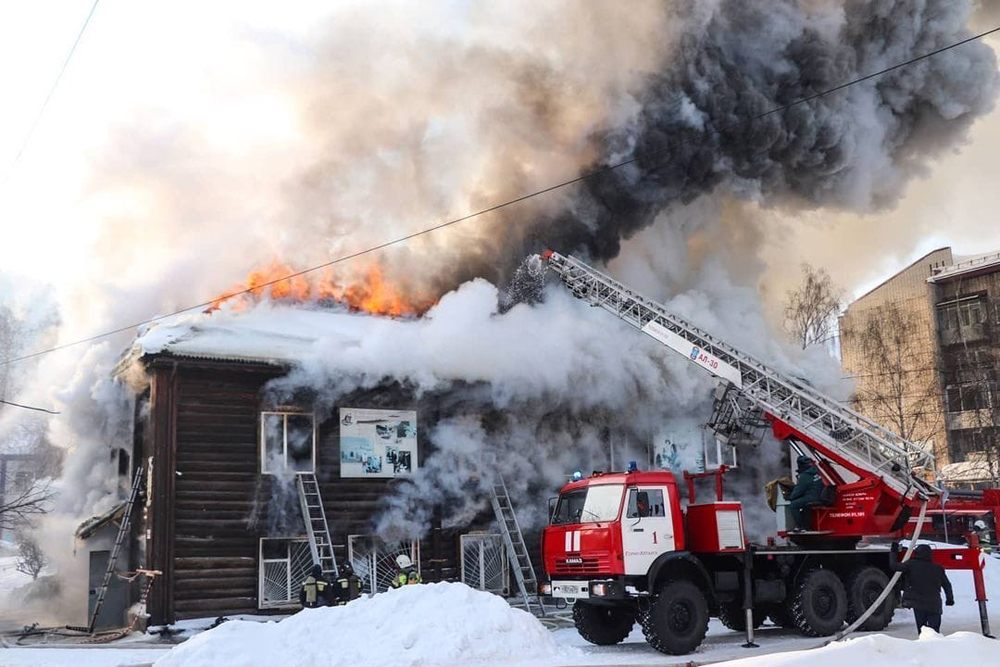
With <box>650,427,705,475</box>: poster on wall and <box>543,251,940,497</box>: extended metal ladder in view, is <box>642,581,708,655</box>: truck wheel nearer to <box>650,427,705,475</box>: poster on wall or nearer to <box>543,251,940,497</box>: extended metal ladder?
<box>543,251,940,497</box>: extended metal ladder

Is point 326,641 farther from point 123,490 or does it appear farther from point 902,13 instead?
point 902,13

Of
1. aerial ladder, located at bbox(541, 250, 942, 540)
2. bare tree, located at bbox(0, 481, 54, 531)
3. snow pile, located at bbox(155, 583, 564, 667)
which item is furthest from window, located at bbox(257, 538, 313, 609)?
aerial ladder, located at bbox(541, 250, 942, 540)

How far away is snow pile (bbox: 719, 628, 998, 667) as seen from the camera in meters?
7.15

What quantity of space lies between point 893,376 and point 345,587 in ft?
94.8

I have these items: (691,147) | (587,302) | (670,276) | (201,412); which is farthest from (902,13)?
(201,412)

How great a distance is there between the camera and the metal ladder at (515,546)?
18.4m

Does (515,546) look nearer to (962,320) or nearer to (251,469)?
(251,469)

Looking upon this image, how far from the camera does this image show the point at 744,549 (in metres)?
13.4

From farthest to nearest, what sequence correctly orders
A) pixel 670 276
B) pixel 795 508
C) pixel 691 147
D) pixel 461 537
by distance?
pixel 670 276 < pixel 691 147 < pixel 461 537 < pixel 795 508

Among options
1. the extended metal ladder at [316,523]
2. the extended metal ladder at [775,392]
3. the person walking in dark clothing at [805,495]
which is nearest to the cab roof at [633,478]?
the person walking in dark clothing at [805,495]

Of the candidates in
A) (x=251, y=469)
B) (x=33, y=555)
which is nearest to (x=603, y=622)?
(x=251, y=469)

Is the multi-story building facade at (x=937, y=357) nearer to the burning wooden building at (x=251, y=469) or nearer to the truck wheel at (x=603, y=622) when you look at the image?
the burning wooden building at (x=251, y=469)

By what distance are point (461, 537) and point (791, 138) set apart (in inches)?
502

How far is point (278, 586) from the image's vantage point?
17781 mm
